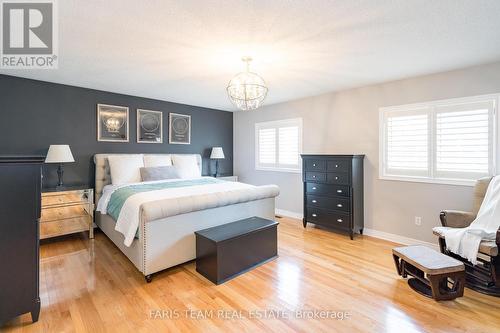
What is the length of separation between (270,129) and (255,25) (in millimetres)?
3433

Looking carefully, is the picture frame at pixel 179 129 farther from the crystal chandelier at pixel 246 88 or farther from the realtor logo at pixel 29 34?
the crystal chandelier at pixel 246 88

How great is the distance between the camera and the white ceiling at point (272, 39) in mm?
1855

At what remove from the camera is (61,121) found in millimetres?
3898

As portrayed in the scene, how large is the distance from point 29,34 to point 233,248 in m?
2.83

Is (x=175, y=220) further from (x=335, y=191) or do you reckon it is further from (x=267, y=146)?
(x=267, y=146)

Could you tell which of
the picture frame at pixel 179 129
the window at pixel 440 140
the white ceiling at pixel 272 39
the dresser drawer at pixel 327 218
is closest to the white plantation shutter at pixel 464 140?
the window at pixel 440 140

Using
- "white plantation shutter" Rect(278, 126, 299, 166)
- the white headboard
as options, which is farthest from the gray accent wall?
"white plantation shutter" Rect(278, 126, 299, 166)

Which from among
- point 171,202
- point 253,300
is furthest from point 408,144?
point 171,202

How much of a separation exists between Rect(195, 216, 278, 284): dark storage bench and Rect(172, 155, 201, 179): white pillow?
→ 2.03m

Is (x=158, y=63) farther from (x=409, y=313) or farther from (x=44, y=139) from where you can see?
(x=409, y=313)

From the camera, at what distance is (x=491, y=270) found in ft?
7.43

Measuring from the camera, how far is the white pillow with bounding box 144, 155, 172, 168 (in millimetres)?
4430

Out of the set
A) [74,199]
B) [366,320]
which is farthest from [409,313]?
[74,199]

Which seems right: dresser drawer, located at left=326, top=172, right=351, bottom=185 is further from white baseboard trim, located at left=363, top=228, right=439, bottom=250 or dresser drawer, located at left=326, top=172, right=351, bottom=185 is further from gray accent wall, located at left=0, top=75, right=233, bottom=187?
gray accent wall, located at left=0, top=75, right=233, bottom=187
